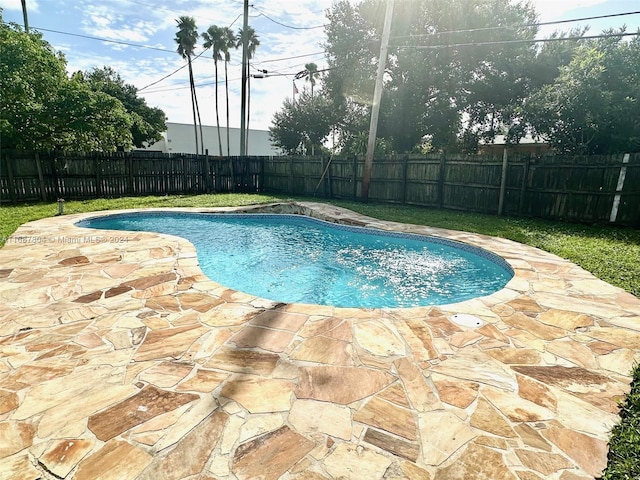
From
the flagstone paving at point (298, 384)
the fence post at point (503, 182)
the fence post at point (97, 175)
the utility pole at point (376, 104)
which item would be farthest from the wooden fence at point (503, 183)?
the fence post at point (97, 175)

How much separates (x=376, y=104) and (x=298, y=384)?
29.7 feet

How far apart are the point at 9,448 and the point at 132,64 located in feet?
82.5

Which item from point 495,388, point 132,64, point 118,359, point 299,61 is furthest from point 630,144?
point 132,64

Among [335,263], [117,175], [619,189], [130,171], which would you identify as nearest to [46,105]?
[117,175]

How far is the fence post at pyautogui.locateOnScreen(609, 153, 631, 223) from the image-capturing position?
689 centimetres

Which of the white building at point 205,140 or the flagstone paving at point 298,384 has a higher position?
the white building at point 205,140

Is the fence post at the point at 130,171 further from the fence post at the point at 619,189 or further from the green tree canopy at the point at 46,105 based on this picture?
the fence post at the point at 619,189

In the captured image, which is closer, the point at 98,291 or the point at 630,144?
the point at 98,291

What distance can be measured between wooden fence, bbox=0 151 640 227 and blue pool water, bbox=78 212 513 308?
11.6 feet

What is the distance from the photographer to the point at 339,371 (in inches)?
88.1

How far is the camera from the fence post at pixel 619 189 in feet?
22.6

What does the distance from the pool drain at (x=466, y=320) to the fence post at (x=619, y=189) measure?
21.5 feet

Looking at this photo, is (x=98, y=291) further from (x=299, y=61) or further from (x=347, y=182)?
(x=299, y=61)

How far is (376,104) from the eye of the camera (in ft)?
31.3
